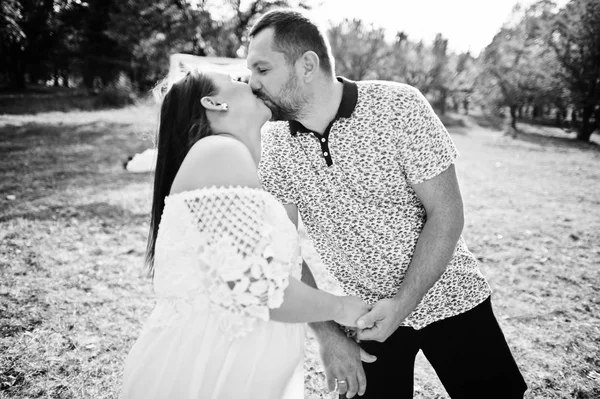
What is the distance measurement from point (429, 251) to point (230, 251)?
105cm

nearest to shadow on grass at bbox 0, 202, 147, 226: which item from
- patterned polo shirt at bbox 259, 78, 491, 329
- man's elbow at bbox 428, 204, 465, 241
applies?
patterned polo shirt at bbox 259, 78, 491, 329

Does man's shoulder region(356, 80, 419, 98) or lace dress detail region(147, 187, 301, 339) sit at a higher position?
man's shoulder region(356, 80, 419, 98)

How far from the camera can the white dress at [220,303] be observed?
1279 millimetres

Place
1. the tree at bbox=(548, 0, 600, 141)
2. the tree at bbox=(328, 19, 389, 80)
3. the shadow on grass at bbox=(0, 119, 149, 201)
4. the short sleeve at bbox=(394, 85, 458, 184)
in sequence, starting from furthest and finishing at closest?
the tree at bbox=(328, 19, 389, 80) < the tree at bbox=(548, 0, 600, 141) < the shadow on grass at bbox=(0, 119, 149, 201) < the short sleeve at bbox=(394, 85, 458, 184)

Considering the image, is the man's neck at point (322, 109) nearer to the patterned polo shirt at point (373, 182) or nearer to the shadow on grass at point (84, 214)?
the patterned polo shirt at point (373, 182)

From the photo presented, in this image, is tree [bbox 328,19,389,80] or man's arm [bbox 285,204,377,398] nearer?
man's arm [bbox 285,204,377,398]

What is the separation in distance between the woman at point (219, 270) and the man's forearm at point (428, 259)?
10.1 inches

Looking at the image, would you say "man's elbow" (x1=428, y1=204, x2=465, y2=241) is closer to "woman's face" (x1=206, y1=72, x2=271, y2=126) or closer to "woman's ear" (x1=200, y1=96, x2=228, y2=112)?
"woman's face" (x1=206, y1=72, x2=271, y2=126)

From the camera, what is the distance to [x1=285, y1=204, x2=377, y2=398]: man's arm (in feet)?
6.81

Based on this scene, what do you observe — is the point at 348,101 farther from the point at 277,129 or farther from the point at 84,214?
the point at 84,214

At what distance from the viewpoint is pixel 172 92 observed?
5.36 feet

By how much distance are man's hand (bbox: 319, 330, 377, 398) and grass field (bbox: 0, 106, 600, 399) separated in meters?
1.35

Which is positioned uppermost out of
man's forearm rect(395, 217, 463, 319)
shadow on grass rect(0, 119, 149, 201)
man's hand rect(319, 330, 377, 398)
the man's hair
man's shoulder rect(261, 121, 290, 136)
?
the man's hair

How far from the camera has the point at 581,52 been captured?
24.1 meters
